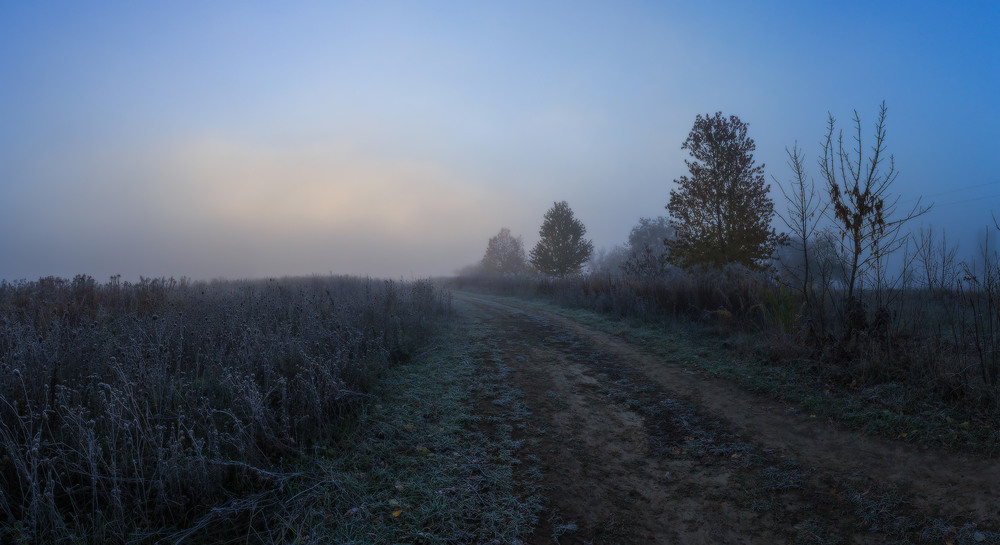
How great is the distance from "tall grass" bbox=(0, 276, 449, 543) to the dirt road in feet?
7.51

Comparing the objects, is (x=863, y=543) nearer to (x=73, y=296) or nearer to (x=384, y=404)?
(x=384, y=404)

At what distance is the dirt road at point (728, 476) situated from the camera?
10.6 ft

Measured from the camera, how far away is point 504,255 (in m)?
52.3

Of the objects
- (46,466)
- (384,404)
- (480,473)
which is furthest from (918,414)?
(46,466)

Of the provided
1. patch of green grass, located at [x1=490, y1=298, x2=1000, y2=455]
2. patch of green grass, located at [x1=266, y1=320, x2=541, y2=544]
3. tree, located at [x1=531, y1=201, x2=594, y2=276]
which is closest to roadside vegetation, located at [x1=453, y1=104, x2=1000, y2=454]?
patch of green grass, located at [x1=490, y1=298, x2=1000, y2=455]

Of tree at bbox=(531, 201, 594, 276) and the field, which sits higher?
tree at bbox=(531, 201, 594, 276)

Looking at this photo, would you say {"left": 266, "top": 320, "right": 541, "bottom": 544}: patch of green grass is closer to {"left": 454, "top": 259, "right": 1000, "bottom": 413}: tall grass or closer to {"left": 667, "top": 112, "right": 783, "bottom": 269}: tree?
{"left": 454, "top": 259, "right": 1000, "bottom": 413}: tall grass

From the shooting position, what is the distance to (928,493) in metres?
3.56

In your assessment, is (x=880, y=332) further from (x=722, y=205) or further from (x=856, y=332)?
(x=722, y=205)

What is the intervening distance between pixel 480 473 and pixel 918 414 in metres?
4.73

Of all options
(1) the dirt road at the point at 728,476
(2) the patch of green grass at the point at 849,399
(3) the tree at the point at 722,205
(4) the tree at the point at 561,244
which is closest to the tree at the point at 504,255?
(4) the tree at the point at 561,244

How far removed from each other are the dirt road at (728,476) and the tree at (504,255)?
44.8 metres

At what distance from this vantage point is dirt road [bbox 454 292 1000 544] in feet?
10.6

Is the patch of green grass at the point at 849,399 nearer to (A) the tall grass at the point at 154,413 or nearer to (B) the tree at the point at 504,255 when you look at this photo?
Result: (A) the tall grass at the point at 154,413
